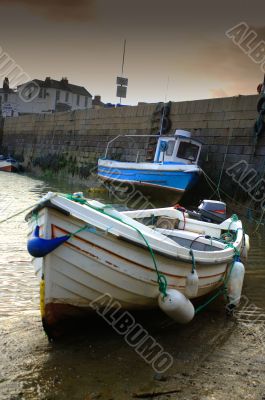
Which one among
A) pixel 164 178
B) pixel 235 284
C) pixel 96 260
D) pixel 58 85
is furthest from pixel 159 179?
pixel 58 85

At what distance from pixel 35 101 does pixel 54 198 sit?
56.7 m

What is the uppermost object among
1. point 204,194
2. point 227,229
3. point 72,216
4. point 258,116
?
point 258,116

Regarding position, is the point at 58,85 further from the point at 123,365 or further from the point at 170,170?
the point at 123,365

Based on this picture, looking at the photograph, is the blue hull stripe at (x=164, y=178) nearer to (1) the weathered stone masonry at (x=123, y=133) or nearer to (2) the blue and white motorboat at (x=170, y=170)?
(2) the blue and white motorboat at (x=170, y=170)

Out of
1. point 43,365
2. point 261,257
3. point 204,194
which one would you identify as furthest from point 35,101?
point 43,365

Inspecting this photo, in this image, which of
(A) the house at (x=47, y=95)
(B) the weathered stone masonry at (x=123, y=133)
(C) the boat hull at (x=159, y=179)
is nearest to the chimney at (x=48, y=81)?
(A) the house at (x=47, y=95)

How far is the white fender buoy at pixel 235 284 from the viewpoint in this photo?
5.26 meters

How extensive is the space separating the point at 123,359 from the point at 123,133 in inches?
765

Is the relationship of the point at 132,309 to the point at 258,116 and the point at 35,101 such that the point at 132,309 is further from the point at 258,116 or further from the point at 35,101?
the point at 35,101

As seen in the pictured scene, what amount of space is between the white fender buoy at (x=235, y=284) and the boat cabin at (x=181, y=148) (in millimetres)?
10098

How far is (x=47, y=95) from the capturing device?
55469 millimetres

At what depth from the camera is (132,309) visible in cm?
436

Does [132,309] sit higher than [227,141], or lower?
lower

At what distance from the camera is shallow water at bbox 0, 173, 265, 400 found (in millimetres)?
3328
